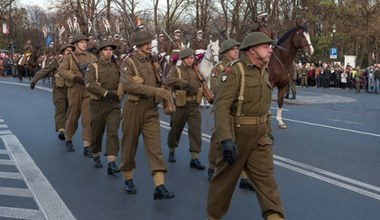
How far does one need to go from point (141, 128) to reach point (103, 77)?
168 cm

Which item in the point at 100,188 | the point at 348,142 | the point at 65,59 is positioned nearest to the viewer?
the point at 100,188

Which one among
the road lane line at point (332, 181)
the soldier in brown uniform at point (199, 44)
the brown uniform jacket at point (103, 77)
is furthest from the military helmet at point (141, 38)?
the soldier in brown uniform at point (199, 44)

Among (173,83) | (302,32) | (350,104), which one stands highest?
(302,32)

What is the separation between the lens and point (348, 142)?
37.8 feet

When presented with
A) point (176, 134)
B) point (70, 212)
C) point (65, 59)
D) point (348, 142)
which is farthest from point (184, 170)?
point (348, 142)

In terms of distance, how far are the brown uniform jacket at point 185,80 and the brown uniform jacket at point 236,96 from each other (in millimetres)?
3477

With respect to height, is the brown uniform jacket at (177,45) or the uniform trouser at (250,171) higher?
the brown uniform jacket at (177,45)

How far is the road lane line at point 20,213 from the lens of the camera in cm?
617

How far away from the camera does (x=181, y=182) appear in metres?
7.78

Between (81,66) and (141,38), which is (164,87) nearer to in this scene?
(141,38)

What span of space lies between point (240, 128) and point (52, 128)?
29.7 ft

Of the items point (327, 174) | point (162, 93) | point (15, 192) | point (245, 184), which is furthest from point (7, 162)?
point (327, 174)

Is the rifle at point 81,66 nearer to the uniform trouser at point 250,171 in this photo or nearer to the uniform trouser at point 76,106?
the uniform trouser at point 76,106

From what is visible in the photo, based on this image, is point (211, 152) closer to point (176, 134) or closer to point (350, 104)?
point (176, 134)
